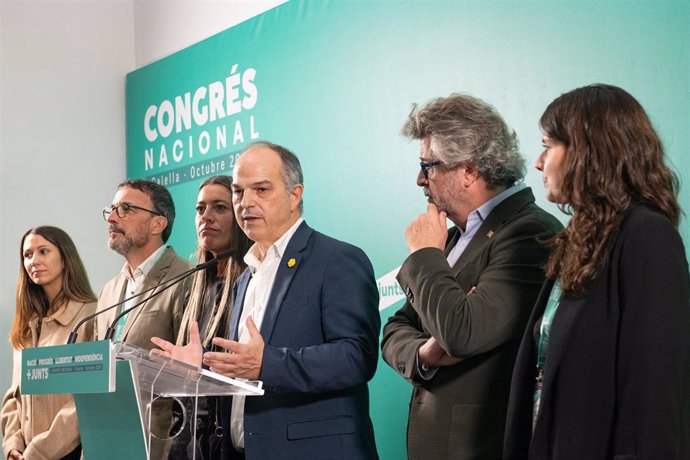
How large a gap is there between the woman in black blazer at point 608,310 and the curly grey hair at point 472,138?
0.50 meters

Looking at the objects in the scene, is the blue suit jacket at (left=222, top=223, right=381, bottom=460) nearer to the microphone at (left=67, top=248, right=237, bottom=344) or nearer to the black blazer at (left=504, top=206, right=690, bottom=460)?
the microphone at (left=67, top=248, right=237, bottom=344)

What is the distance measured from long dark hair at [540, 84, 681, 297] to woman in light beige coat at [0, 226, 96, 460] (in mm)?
3263

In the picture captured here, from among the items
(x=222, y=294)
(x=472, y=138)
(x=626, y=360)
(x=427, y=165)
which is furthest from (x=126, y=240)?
(x=626, y=360)

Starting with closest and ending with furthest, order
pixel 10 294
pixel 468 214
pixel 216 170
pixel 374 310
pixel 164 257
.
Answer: pixel 468 214, pixel 374 310, pixel 164 257, pixel 216 170, pixel 10 294

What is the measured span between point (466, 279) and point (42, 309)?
3218 millimetres

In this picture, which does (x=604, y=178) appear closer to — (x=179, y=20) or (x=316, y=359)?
(x=316, y=359)

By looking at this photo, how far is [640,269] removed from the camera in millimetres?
1934

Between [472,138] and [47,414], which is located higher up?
[472,138]

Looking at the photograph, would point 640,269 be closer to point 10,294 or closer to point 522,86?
point 522,86

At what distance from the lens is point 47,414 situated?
4727 millimetres

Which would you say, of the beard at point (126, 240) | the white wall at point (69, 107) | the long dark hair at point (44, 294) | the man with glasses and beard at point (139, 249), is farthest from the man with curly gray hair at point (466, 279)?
the white wall at point (69, 107)

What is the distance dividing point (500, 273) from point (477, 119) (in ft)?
1.64

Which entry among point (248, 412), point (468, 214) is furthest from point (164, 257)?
point (468, 214)

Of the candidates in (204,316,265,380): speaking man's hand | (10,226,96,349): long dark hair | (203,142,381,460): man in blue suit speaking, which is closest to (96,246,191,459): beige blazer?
(10,226,96,349): long dark hair
